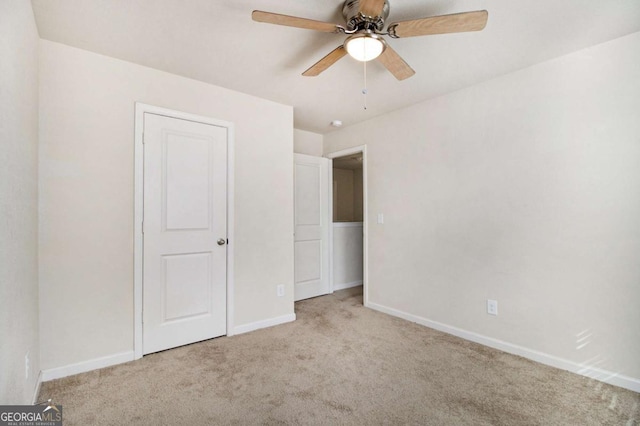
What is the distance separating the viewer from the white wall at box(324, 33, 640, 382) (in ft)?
6.66

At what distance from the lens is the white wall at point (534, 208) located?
2.03 metres

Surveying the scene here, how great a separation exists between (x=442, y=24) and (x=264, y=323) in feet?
9.52

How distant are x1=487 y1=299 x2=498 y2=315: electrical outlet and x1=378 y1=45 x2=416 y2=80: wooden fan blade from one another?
6.72ft

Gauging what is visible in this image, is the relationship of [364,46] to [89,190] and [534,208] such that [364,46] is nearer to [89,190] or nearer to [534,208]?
[534,208]

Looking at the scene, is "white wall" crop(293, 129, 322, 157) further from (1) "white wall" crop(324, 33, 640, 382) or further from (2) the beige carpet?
(2) the beige carpet

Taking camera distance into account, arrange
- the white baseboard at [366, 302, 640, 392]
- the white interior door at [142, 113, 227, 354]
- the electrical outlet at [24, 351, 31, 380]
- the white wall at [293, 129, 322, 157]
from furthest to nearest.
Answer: the white wall at [293, 129, 322, 157] < the white interior door at [142, 113, 227, 354] < the white baseboard at [366, 302, 640, 392] < the electrical outlet at [24, 351, 31, 380]

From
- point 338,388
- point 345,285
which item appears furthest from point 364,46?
point 345,285

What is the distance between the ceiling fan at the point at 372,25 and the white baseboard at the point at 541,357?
2.40 meters

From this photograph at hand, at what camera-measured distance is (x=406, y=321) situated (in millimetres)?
3240

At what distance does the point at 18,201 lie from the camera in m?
1.49

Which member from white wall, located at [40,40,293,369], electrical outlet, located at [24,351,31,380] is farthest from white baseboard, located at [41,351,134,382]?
electrical outlet, located at [24,351,31,380]

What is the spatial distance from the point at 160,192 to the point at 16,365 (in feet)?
4.74

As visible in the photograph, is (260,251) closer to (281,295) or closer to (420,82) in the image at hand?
(281,295)

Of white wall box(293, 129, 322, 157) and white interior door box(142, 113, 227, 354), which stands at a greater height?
white wall box(293, 129, 322, 157)
